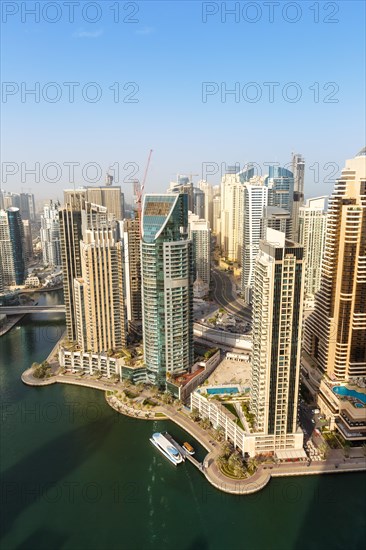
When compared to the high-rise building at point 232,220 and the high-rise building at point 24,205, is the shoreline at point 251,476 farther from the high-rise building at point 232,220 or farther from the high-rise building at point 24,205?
the high-rise building at point 24,205

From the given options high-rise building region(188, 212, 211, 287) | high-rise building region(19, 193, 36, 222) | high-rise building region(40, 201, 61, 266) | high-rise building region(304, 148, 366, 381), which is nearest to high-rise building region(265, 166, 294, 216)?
high-rise building region(188, 212, 211, 287)

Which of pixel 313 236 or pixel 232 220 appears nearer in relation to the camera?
pixel 313 236

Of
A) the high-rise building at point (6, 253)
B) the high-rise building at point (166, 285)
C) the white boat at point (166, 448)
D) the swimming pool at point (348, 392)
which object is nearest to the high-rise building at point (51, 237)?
the high-rise building at point (6, 253)

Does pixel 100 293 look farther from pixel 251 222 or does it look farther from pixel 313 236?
pixel 251 222

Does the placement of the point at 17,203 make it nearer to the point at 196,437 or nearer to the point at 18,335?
the point at 18,335

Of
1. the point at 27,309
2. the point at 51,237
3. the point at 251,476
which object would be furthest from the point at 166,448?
the point at 51,237

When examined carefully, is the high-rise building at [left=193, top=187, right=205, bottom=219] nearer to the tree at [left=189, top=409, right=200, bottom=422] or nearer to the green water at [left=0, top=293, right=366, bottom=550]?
the tree at [left=189, top=409, right=200, bottom=422]
